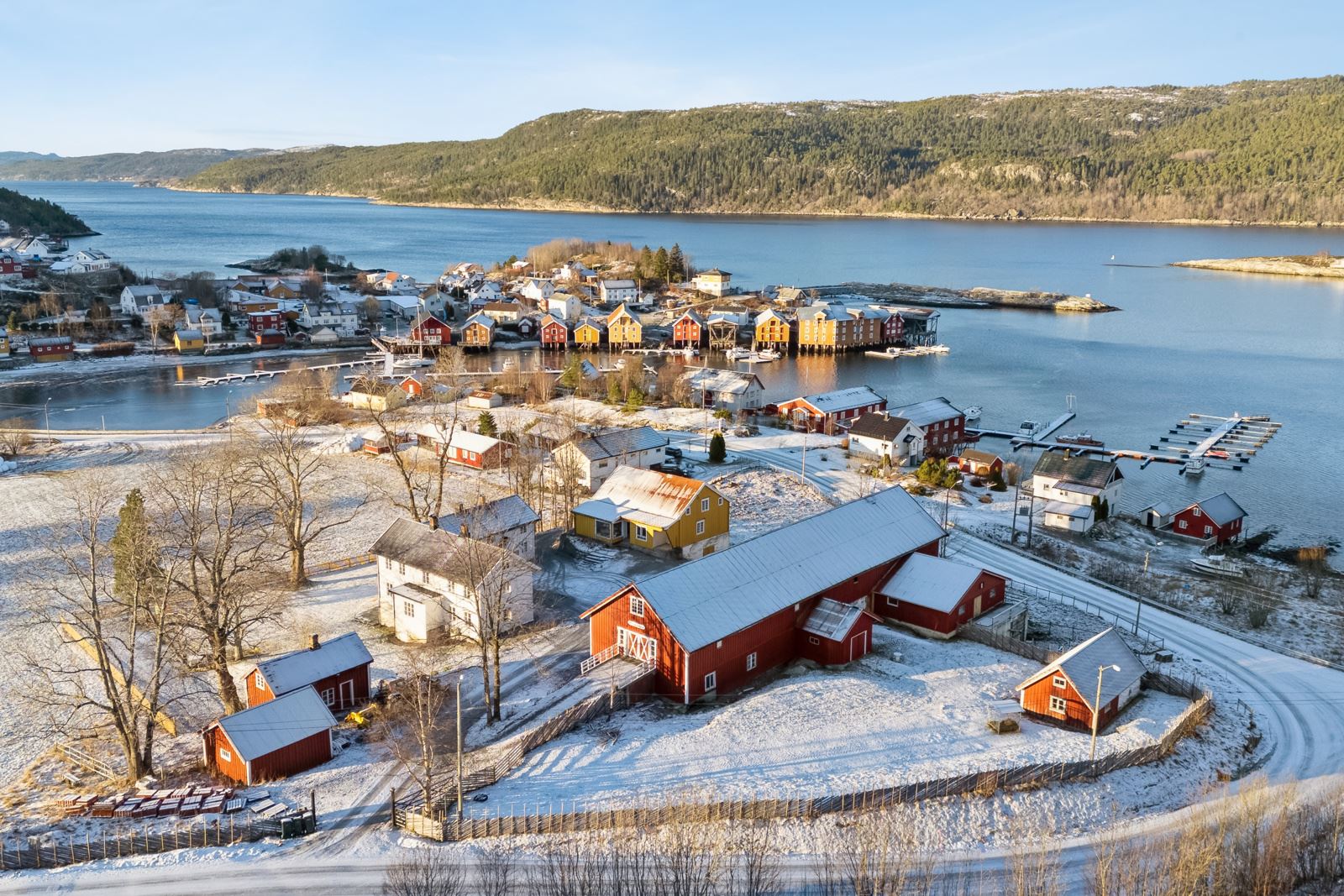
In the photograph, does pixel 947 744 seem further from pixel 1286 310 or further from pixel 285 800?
pixel 1286 310

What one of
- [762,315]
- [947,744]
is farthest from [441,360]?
[947,744]

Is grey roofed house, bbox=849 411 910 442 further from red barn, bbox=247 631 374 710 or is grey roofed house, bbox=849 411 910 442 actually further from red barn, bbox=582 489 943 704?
red barn, bbox=247 631 374 710

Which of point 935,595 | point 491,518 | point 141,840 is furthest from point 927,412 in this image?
point 141,840

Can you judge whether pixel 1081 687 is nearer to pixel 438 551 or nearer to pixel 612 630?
pixel 612 630

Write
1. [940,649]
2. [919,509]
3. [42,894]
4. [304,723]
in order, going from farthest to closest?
[919,509] < [940,649] < [304,723] < [42,894]

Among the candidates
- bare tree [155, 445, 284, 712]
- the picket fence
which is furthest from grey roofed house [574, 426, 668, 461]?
the picket fence

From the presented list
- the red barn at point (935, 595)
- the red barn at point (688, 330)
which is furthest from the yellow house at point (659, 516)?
the red barn at point (688, 330)

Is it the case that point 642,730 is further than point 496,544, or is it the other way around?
point 496,544

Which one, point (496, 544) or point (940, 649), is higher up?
point (496, 544)
